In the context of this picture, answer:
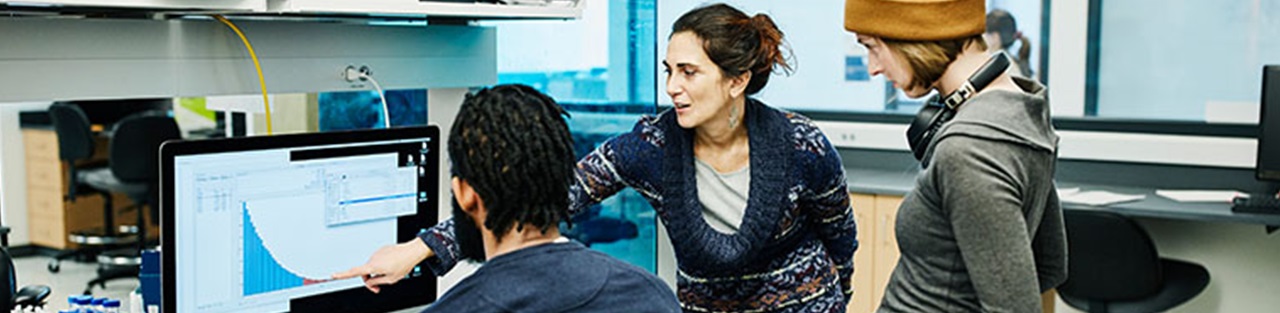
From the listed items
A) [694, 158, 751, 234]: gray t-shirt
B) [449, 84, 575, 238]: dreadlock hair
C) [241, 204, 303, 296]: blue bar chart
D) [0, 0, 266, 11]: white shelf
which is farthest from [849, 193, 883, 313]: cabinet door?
[449, 84, 575, 238]: dreadlock hair

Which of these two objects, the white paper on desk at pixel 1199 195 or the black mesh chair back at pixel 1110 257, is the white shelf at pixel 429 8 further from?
the white paper on desk at pixel 1199 195

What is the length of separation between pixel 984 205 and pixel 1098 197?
221cm

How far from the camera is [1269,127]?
136 inches

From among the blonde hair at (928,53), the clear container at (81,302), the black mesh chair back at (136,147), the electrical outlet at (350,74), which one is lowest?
the black mesh chair back at (136,147)

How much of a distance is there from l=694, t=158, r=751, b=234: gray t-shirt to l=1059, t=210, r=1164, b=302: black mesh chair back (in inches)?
62.3

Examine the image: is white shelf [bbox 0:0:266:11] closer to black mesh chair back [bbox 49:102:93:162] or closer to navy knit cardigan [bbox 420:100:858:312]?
navy knit cardigan [bbox 420:100:858:312]

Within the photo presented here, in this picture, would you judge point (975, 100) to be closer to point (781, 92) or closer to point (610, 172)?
point (610, 172)

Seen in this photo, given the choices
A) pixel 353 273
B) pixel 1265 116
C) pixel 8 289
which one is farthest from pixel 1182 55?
pixel 8 289

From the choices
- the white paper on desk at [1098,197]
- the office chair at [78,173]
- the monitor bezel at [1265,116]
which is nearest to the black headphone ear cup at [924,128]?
the white paper on desk at [1098,197]

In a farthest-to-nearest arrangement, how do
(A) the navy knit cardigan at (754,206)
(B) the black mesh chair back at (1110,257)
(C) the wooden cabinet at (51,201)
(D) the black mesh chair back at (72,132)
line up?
(C) the wooden cabinet at (51,201)
(D) the black mesh chair back at (72,132)
(B) the black mesh chair back at (1110,257)
(A) the navy knit cardigan at (754,206)

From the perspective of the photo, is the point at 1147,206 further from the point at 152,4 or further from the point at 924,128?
the point at 152,4

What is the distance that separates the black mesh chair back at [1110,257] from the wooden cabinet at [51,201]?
4.74 m

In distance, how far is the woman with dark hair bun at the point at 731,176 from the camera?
1958 mm

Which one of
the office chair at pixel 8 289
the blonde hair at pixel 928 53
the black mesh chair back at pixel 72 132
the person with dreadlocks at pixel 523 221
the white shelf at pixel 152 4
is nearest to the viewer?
the person with dreadlocks at pixel 523 221
